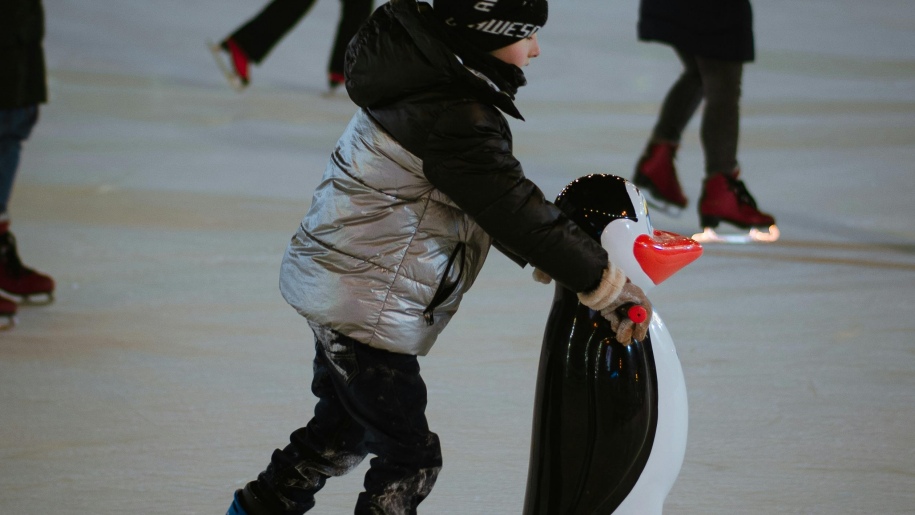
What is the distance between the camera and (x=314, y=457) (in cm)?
184

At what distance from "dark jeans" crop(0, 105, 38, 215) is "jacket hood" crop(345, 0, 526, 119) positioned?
5.57 ft

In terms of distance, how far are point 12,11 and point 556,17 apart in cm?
559

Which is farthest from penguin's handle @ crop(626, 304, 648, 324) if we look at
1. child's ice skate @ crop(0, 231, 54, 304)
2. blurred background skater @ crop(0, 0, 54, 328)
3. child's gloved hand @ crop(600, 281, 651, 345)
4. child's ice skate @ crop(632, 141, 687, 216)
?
child's ice skate @ crop(632, 141, 687, 216)

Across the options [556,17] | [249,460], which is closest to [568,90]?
[556,17]

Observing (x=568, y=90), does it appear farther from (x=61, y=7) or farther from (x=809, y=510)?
(x=809, y=510)

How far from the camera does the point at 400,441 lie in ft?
5.67

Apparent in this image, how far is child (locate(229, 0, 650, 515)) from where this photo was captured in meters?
1.59

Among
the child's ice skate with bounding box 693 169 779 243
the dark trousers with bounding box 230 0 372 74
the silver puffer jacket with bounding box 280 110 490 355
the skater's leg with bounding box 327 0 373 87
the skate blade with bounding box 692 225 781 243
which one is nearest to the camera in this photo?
the silver puffer jacket with bounding box 280 110 490 355

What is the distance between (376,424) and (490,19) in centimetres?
62

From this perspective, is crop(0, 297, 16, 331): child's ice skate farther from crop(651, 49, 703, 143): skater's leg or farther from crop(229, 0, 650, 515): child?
crop(651, 49, 703, 143): skater's leg

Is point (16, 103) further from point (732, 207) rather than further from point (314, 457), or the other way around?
point (732, 207)

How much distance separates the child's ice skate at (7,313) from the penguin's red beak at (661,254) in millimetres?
2028

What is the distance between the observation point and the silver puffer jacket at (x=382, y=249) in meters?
1.68

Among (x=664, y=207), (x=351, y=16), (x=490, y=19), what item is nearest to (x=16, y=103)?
(x=490, y=19)
